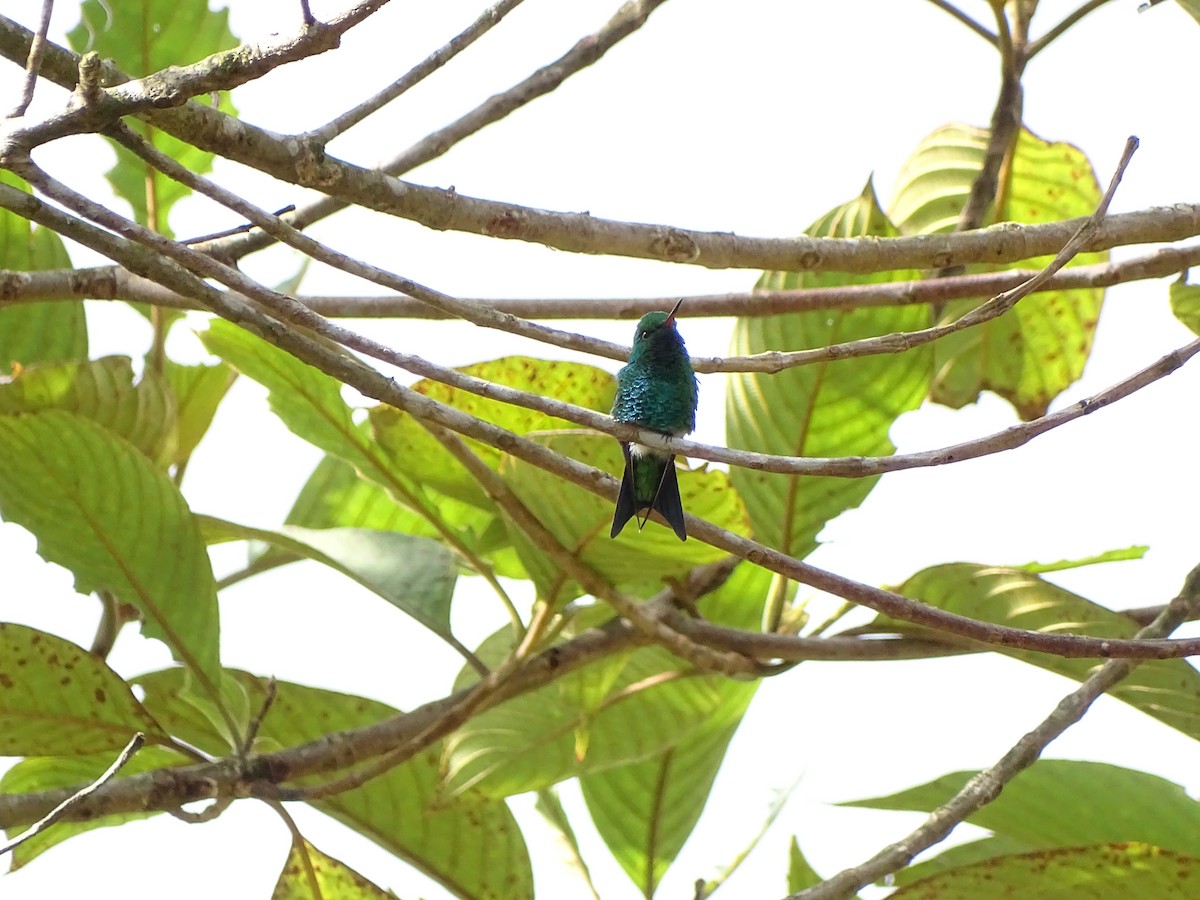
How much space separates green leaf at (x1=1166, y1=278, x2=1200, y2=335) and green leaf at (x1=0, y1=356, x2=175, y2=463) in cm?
212

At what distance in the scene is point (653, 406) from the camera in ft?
8.79

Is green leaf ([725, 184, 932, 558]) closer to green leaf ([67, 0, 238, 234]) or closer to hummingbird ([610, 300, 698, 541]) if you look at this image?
hummingbird ([610, 300, 698, 541])

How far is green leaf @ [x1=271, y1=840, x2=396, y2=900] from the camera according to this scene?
2568mm

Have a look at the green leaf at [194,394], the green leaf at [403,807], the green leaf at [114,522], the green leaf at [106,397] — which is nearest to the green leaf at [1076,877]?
the green leaf at [403,807]

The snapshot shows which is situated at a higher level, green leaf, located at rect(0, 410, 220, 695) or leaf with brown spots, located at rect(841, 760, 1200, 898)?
green leaf, located at rect(0, 410, 220, 695)

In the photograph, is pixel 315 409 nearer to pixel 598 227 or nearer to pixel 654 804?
pixel 598 227

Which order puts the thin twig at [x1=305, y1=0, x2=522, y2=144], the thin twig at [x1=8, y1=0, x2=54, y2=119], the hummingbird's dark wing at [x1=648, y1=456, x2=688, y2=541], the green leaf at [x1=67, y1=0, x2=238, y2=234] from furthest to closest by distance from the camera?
1. the green leaf at [x1=67, y1=0, x2=238, y2=234]
2. the hummingbird's dark wing at [x1=648, y1=456, x2=688, y2=541]
3. the thin twig at [x1=305, y1=0, x2=522, y2=144]
4. the thin twig at [x1=8, y1=0, x2=54, y2=119]

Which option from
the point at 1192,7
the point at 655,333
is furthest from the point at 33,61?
the point at 1192,7

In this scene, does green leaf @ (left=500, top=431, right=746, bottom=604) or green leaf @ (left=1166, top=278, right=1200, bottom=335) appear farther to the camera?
green leaf @ (left=1166, top=278, right=1200, bottom=335)

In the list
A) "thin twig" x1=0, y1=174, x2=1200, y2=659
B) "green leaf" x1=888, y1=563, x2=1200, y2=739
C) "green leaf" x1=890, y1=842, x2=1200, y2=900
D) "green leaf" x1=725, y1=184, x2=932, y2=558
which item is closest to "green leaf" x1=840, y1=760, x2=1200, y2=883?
"green leaf" x1=888, y1=563, x2=1200, y2=739

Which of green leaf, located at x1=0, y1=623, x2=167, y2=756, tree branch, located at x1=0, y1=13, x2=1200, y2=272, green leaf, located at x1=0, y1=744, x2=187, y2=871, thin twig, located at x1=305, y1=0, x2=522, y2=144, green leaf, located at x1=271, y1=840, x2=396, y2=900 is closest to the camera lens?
tree branch, located at x1=0, y1=13, x2=1200, y2=272

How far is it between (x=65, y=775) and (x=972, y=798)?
1.95 metres

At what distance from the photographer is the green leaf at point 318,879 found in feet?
8.43

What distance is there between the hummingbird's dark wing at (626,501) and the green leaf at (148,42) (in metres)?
1.46
